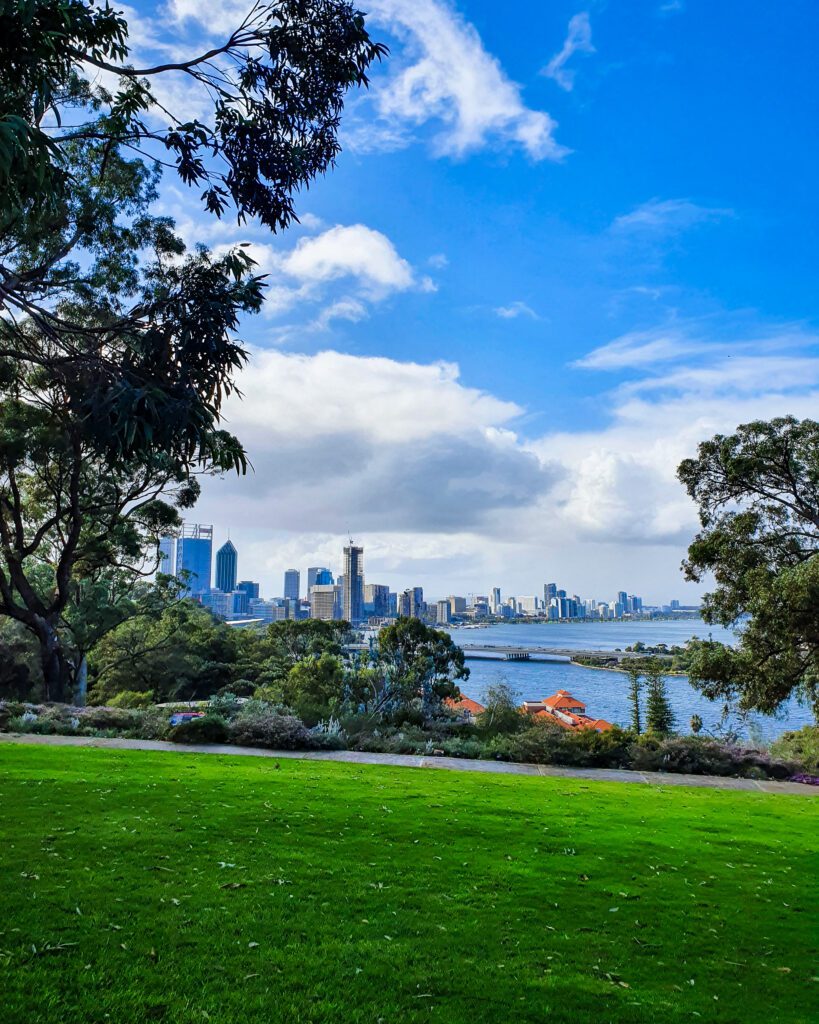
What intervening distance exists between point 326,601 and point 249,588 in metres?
28.6

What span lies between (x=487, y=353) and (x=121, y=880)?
491 inches

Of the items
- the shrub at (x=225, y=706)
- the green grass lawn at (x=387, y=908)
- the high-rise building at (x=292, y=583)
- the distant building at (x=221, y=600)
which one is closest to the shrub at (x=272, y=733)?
the shrub at (x=225, y=706)

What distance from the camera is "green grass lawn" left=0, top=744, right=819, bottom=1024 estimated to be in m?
3.21

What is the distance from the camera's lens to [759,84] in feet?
32.6

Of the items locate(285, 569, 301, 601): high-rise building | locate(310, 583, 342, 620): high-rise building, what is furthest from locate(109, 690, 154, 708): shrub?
locate(285, 569, 301, 601): high-rise building

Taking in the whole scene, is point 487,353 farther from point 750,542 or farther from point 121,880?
point 121,880

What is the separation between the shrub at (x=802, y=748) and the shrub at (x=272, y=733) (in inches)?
361

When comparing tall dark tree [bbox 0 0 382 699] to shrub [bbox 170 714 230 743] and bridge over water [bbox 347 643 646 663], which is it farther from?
bridge over water [bbox 347 643 646 663]

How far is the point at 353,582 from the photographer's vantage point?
67.7 metres

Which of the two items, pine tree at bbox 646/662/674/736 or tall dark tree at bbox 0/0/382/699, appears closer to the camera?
tall dark tree at bbox 0/0/382/699

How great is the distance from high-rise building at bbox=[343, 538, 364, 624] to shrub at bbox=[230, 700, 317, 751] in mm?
53681

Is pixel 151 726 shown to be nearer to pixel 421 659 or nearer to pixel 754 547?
pixel 754 547

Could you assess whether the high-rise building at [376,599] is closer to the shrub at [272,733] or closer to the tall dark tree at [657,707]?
the tall dark tree at [657,707]

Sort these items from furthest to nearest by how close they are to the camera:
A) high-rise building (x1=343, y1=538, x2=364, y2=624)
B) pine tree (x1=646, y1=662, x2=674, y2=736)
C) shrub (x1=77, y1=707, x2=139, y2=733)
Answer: high-rise building (x1=343, y1=538, x2=364, y2=624)
pine tree (x1=646, y1=662, x2=674, y2=736)
shrub (x1=77, y1=707, x2=139, y2=733)
